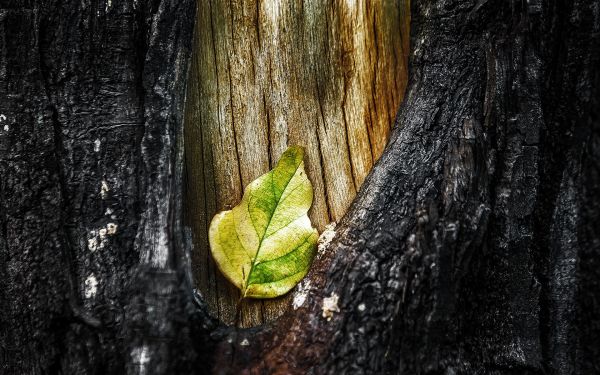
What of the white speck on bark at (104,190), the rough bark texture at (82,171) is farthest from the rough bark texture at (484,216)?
the white speck on bark at (104,190)

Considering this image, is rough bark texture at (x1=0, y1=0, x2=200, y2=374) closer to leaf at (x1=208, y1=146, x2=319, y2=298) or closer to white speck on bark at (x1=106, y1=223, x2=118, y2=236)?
white speck on bark at (x1=106, y1=223, x2=118, y2=236)

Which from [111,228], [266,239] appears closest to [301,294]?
[266,239]

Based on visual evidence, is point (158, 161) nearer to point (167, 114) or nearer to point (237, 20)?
point (167, 114)

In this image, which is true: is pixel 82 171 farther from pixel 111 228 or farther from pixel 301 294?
pixel 301 294

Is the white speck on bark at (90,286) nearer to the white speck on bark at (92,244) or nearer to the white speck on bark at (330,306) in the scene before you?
the white speck on bark at (92,244)

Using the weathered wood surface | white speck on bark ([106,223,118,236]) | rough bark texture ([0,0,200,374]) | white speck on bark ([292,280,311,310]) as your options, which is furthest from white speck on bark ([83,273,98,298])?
white speck on bark ([292,280,311,310])

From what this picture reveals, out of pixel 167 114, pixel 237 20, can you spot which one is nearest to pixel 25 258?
pixel 167 114
